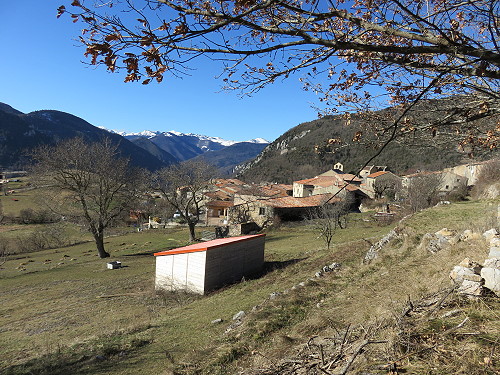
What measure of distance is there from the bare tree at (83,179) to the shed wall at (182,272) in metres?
13.0

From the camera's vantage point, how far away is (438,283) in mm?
5773

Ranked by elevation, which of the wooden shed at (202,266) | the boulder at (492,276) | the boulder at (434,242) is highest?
the boulder at (492,276)

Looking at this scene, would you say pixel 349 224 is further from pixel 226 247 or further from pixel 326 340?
pixel 326 340

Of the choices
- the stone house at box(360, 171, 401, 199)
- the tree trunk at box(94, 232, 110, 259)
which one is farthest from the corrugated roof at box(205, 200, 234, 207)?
the stone house at box(360, 171, 401, 199)

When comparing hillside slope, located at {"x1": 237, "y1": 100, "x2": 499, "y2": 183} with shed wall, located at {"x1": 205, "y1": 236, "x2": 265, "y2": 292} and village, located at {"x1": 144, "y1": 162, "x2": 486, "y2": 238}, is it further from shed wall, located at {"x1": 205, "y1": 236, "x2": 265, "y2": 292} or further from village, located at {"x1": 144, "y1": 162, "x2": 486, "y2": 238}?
shed wall, located at {"x1": 205, "y1": 236, "x2": 265, "y2": 292}

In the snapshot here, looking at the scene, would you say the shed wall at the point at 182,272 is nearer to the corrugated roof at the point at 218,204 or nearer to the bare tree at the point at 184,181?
the bare tree at the point at 184,181

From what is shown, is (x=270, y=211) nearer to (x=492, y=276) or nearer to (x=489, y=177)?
(x=489, y=177)

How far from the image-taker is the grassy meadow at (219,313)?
5.80 meters

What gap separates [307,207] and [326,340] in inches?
1380

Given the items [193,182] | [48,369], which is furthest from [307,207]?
[48,369]

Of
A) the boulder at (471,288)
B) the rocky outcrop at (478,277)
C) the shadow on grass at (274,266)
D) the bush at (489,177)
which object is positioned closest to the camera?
the boulder at (471,288)

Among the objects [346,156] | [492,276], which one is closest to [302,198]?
[492,276]

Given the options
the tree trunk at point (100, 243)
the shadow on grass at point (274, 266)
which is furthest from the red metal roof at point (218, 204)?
the shadow on grass at point (274, 266)

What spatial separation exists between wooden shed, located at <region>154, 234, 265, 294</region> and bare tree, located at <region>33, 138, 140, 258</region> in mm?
13313
